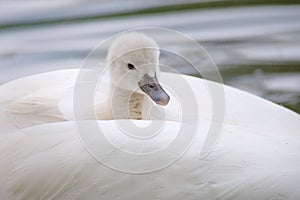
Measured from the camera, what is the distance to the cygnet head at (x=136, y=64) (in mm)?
2920

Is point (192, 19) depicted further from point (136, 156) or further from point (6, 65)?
point (136, 156)

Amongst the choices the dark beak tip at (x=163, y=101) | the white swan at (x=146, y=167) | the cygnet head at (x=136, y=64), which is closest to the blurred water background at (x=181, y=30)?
the cygnet head at (x=136, y=64)

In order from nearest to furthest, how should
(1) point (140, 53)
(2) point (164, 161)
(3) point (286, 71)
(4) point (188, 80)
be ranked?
(2) point (164, 161) → (1) point (140, 53) → (4) point (188, 80) → (3) point (286, 71)

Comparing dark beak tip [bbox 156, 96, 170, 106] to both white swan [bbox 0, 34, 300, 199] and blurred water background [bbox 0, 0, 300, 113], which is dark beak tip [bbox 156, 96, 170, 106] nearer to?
white swan [bbox 0, 34, 300, 199]

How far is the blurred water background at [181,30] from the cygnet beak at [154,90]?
3.75 feet

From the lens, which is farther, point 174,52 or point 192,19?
point 192,19

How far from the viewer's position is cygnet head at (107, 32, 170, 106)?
2920 mm

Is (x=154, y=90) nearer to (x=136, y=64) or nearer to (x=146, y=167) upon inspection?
(x=136, y=64)

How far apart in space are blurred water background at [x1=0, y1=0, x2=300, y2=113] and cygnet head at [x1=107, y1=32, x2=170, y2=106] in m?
1.11

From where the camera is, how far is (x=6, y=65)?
14.3ft

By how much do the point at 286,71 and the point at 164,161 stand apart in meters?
1.79

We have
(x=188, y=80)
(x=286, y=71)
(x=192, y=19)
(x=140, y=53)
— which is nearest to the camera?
(x=140, y=53)

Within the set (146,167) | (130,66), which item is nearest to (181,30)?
(130,66)

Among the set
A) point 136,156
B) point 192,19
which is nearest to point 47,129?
point 136,156
